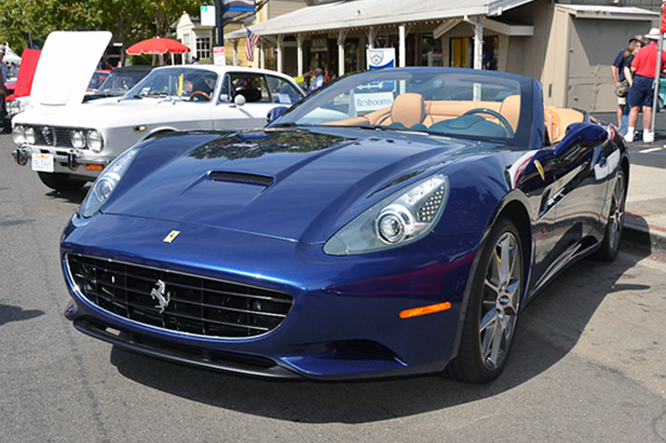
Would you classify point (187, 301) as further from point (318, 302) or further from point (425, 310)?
point (425, 310)

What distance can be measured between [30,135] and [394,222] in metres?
6.07

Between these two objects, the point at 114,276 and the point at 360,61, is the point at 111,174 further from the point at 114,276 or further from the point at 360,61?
the point at 360,61

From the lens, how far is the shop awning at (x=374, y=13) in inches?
718

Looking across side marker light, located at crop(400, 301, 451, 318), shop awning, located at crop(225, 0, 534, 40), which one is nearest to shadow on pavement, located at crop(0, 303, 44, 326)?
side marker light, located at crop(400, 301, 451, 318)

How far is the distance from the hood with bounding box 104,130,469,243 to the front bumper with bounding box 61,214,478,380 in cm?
14

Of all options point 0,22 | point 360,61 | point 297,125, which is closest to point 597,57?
point 360,61

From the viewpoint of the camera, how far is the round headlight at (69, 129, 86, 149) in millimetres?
7363

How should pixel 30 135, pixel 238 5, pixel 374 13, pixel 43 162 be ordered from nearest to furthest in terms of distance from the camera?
pixel 43 162
pixel 30 135
pixel 238 5
pixel 374 13

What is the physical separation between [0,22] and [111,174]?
5323 centimetres

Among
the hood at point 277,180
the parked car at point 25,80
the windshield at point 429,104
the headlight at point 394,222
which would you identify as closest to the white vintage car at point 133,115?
the windshield at point 429,104

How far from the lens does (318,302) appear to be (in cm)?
262

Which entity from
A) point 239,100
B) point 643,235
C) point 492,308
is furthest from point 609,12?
point 492,308

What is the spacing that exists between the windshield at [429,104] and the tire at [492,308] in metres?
0.82

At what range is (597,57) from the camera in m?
20.0
